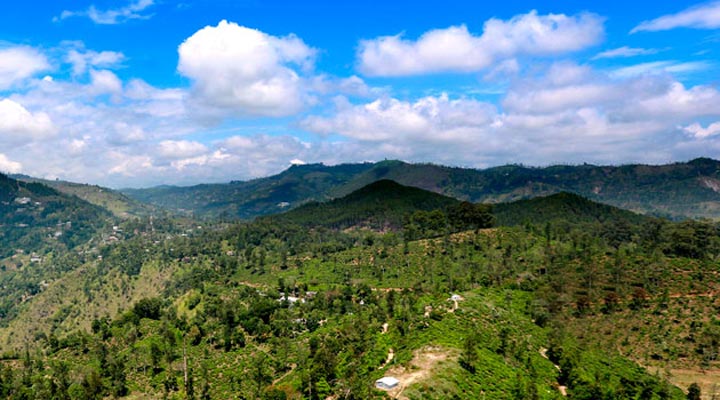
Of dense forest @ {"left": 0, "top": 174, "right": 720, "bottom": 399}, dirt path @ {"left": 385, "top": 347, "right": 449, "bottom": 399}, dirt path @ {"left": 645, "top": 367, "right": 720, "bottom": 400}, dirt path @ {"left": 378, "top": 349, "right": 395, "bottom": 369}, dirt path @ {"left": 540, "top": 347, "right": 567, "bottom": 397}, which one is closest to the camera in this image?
dirt path @ {"left": 385, "top": 347, "right": 449, "bottom": 399}

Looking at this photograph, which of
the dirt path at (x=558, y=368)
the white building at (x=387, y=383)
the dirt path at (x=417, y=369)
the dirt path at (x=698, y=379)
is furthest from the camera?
the dirt path at (x=698, y=379)

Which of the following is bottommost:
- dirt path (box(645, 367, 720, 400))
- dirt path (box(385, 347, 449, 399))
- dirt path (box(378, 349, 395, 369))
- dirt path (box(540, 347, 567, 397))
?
dirt path (box(645, 367, 720, 400))

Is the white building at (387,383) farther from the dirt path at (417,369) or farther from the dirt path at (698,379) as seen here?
the dirt path at (698,379)

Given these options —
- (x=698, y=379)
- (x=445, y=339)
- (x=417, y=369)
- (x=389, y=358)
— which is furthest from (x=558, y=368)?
(x=417, y=369)

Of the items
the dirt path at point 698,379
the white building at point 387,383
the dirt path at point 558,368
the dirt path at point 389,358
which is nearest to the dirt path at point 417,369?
the white building at point 387,383

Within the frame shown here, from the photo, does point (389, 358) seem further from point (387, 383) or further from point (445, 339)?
point (387, 383)

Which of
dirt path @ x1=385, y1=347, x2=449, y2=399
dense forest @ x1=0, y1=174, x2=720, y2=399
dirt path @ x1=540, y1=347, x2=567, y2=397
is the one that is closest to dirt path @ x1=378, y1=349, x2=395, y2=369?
dense forest @ x1=0, y1=174, x2=720, y2=399

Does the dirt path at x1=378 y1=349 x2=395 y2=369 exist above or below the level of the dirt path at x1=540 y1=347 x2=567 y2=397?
above

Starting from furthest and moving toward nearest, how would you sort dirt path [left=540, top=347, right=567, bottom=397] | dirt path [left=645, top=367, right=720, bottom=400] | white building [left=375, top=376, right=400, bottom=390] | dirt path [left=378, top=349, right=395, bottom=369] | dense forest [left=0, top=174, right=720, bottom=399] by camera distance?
1. dirt path [left=645, top=367, right=720, bottom=400]
2. dirt path [left=540, top=347, right=567, bottom=397]
3. dirt path [left=378, top=349, right=395, bottom=369]
4. dense forest [left=0, top=174, right=720, bottom=399]
5. white building [left=375, top=376, right=400, bottom=390]

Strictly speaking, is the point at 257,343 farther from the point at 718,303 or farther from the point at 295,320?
the point at 718,303

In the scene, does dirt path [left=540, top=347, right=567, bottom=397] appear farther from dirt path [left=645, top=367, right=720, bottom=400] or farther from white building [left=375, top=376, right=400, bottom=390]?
white building [left=375, top=376, right=400, bottom=390]

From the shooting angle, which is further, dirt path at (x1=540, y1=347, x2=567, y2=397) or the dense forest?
dirt path at (x1=540, y1=347, x2=567, y2=397)
